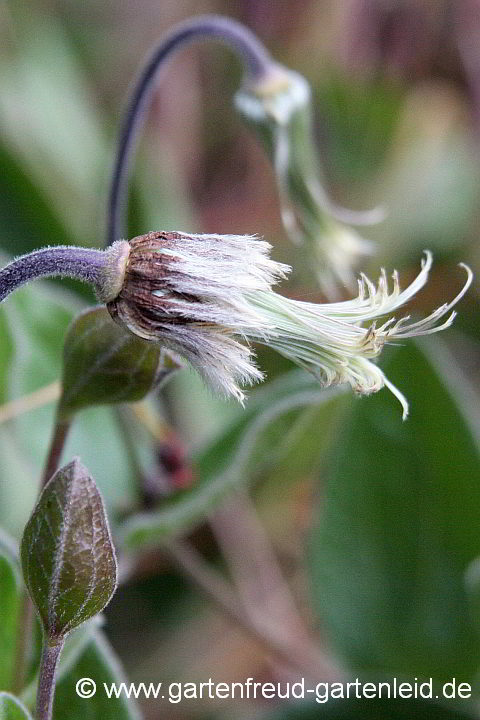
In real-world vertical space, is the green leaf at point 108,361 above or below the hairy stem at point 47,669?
above


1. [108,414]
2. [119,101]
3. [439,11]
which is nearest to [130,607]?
[108,414]

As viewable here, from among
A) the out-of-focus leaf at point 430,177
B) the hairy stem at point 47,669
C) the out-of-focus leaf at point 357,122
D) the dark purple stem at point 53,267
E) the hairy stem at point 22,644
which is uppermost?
the dark purple stem at point 53,267

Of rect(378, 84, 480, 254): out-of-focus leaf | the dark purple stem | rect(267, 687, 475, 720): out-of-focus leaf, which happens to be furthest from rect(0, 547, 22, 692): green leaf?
rect(378, 84, 480, 254): out-of-focus leaf

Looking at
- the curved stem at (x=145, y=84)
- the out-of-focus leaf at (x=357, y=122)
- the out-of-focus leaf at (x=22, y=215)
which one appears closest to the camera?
the curved stem at (x=145, y=84)

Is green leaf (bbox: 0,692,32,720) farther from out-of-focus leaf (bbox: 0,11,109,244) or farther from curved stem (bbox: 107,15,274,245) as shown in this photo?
out-of-focus leaf (bbox: 0,11,109,244)

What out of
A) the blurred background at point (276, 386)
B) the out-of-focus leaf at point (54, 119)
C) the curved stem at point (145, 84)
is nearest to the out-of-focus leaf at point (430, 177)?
the blurred background at point (276, 386)

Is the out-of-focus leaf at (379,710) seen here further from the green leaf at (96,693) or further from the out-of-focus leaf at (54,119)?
the out-of-focus leaf at (54,119)

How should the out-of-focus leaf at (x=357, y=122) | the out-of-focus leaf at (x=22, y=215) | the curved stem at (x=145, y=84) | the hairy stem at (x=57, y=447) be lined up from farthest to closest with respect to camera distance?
the out-of-focus leaf at (x=357, y=122)
the out-of-focus leaf at (x=22, y=215)
the curved stem at (x=145, y=84)
the hairy stem at (x=57, y=447)
